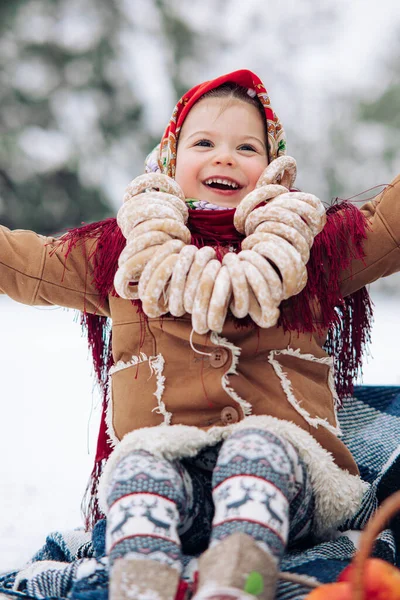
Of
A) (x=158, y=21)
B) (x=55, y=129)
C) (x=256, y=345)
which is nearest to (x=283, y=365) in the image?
(x=256, y=345)

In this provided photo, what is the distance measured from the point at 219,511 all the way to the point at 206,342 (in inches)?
11.2

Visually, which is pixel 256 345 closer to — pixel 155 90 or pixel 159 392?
pixel 159 392

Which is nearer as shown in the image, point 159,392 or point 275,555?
point 275,555

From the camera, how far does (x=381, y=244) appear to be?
106cm

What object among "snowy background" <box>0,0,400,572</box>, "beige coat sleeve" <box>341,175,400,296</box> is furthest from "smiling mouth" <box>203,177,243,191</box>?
"snowy background" <box>0,0,400,572</box>

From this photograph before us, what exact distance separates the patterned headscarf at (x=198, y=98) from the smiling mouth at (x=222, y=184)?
96 millimetres

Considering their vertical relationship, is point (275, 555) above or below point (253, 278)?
below

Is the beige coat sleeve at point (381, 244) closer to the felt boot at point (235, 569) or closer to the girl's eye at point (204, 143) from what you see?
the girl's eye at point (204, 143)

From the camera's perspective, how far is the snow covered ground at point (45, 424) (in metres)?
1.30

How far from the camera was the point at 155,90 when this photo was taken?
433 cm

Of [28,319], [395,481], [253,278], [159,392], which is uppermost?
[28,319]

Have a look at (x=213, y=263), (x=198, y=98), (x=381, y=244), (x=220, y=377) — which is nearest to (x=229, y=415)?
(x=220, y=377)

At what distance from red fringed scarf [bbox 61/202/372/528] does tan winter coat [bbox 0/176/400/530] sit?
1.0 inches

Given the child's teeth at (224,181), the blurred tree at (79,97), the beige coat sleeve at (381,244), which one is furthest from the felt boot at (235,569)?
the blurred tree at (79,97)
